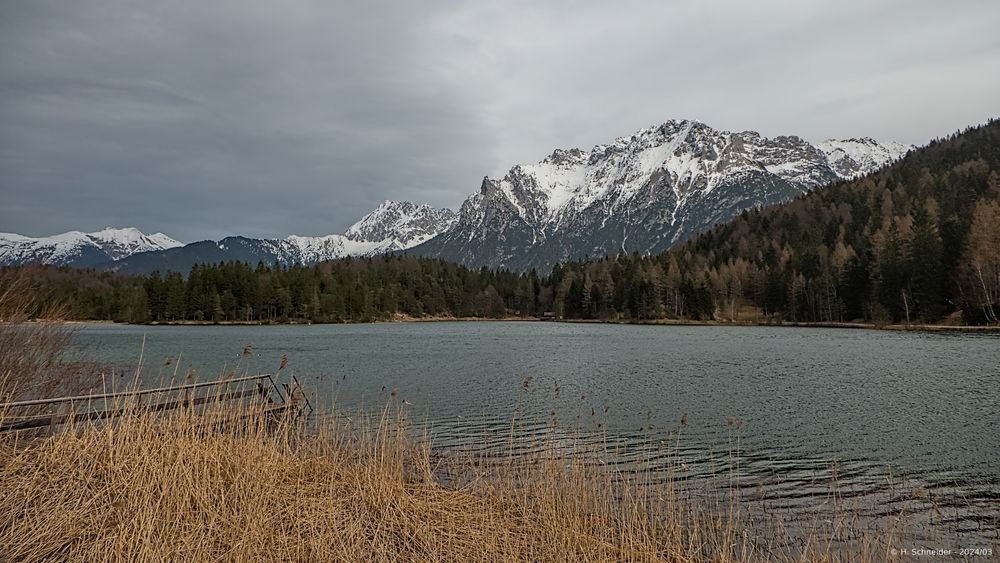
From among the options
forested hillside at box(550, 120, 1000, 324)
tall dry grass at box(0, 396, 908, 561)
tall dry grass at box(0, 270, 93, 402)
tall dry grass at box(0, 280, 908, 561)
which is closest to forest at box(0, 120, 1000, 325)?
forested hillside at box(550, 120, 1000, 324)

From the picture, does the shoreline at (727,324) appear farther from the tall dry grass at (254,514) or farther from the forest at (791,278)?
the tall dry grass at (254,514)

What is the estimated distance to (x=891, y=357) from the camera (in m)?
51.3

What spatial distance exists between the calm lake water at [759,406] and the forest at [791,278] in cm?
4224

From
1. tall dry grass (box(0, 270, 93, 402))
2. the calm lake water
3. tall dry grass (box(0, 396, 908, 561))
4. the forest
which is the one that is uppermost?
the forest

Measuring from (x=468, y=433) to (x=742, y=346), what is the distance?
55.5 meters

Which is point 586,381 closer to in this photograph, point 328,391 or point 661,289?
point 328,391

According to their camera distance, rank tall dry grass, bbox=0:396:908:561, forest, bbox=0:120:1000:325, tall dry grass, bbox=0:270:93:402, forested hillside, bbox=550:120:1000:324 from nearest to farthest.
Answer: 1. tall dry grass, bbox=0:396:908:561
2. tall dry grass, bbox=0:270:93:402
3. forested hillside, bbox=550:120:1000:324
4. forest, bbox=0:120:1000:325

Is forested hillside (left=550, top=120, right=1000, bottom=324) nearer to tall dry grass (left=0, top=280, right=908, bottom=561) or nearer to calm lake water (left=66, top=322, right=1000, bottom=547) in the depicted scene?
calm lake water (left=66, top=322, right=1000, bottom=547)

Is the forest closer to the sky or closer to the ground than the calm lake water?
closer to the sky

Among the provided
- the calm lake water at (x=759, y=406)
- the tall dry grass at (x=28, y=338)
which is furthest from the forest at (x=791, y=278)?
the tall dry grass at (x=28, y=338)

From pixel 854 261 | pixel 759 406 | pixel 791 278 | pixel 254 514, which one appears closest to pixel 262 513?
pixel 254 514

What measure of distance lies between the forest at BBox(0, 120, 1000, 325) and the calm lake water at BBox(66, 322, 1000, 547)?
139 feet

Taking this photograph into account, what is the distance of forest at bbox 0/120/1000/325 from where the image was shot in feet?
313

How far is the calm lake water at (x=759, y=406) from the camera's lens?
1644 cm
